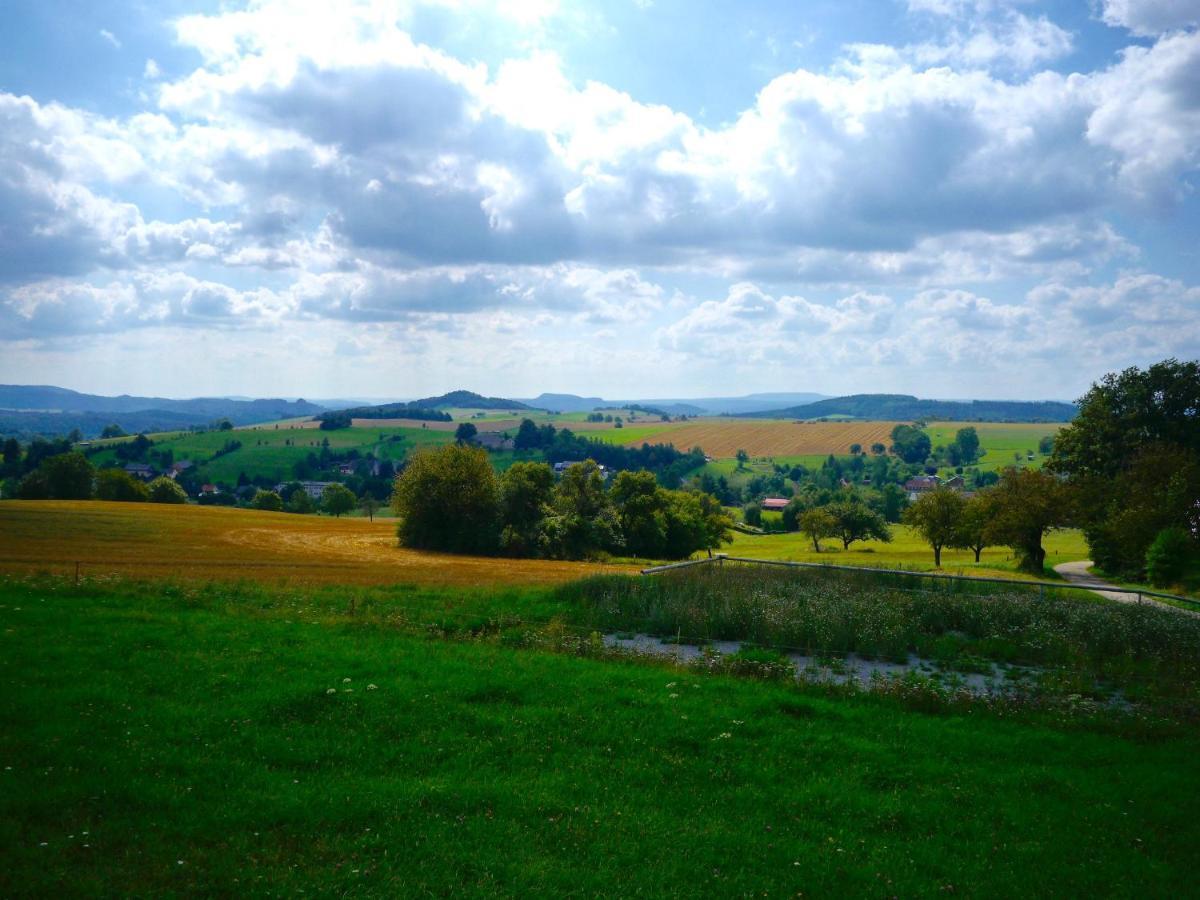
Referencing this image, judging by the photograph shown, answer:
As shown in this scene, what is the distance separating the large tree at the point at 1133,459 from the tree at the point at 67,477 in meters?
89.5

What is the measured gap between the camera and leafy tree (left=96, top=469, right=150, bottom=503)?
267 feet

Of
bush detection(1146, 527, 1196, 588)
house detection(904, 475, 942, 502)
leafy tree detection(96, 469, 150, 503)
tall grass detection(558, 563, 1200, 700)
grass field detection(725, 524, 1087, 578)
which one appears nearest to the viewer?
tall grass detection(558, 563, 1200, 700)

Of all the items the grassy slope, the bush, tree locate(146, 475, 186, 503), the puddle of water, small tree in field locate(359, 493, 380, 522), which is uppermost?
the grassy slope

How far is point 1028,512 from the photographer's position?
49250mm

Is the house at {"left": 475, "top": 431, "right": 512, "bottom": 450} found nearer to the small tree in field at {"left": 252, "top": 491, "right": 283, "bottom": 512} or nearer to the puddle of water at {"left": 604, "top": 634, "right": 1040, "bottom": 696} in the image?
the small tree in field at {"left": 252, "top": 491, "right": 283, "bottom": 512}

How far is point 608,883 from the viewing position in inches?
295

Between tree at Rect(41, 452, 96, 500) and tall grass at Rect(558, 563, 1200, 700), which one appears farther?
tree at Rect(41, 452, 96, 500)

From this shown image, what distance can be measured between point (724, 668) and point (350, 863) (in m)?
8.95

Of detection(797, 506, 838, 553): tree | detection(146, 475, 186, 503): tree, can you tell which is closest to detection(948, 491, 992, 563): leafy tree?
detection(797, 506, 838, 553): tree

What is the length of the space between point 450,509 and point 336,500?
190 feet

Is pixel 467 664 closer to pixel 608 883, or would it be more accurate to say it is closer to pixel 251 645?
pixel 251 645

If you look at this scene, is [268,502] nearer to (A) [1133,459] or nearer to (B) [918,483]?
(A) [1133,459]

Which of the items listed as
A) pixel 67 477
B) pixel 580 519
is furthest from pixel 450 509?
pixel 67 477

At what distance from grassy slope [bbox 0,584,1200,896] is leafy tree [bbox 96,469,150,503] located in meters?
79.3
